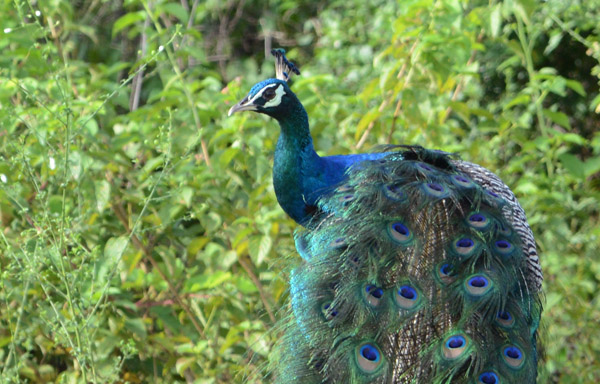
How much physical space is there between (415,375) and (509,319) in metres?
0.24

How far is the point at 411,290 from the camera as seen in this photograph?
5.74 feet

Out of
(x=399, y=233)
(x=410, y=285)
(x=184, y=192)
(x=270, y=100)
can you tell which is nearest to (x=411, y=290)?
(x=410, y=285)

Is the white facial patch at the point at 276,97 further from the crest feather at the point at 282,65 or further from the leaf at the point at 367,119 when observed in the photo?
the leaf at the point at 367,119

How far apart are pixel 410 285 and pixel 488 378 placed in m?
0.25

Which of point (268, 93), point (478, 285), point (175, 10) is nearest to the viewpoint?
point (478, 285)

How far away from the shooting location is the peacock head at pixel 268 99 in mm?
2031

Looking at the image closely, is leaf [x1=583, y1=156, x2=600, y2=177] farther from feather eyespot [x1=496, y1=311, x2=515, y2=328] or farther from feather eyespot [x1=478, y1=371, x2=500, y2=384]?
feather eyespot [x1=478, y1=371, x2=500, y2=384]

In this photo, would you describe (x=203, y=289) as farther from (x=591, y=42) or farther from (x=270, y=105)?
(x=591, y=42)

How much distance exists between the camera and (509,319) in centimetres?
176

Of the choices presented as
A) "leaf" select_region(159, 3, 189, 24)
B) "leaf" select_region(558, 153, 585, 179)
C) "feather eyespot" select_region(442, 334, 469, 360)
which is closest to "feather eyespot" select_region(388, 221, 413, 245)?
"feather eyespot" select_region(442, 334, 469, 360)

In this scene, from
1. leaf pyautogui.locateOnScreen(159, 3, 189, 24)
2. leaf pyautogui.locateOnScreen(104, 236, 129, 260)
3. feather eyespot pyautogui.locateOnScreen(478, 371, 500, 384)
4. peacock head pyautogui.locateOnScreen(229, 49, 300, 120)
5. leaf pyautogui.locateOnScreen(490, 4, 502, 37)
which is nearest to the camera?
feather eyespot pyautogui.locateOnScreen(478, 371, 500, 384)

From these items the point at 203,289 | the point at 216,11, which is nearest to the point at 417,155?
the point at 203,289

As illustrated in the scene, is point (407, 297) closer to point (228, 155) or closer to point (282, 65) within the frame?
point (282, 65)

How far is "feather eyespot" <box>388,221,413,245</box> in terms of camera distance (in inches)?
71.3
